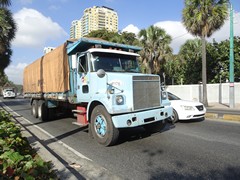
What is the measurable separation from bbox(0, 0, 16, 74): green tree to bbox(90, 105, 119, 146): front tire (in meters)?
11.5

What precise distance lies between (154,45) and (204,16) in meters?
5.74

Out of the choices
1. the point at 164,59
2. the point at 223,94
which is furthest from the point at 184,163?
the point at 223,94

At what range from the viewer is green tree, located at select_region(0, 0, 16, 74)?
643 inches

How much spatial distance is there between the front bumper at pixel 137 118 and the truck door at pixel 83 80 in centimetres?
168

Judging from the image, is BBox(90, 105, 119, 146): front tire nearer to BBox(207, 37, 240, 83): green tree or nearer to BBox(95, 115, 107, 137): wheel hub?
BBox(95, 115, 107, 137): wheel hub

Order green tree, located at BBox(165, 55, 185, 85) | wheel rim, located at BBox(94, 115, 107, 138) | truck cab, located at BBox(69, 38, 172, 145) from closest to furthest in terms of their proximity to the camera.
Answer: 1. truck cab, located at BBox(69, 38, 172, 145)
2. wheel rim, located at BBox(94, 115, 107, 138)
3. green tree, located at BBox(165, 55, 185, 85)

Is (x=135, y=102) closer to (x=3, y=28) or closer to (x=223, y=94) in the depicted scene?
(x=3, y=28)

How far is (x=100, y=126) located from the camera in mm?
6453

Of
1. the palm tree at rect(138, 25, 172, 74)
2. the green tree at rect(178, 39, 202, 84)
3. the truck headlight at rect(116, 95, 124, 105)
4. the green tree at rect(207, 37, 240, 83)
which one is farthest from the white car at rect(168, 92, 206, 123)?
the green tree at rect(178, 39, 202, 84)

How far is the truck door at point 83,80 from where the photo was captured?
7133 millimetres

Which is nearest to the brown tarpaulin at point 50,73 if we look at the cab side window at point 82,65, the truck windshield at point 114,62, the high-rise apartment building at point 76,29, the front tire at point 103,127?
the cab side window at point 82,65

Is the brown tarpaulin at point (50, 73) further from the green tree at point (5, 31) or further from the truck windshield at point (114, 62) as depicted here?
the green tree at point (5, 31)

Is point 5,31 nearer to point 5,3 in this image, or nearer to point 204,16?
point 5,3

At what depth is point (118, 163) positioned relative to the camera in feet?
16.2
